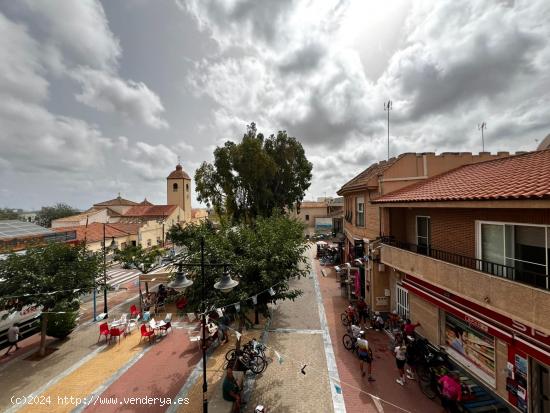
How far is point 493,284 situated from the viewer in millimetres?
6887

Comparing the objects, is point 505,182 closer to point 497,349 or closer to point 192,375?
point 497,349

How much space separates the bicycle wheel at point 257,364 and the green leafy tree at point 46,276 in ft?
28.6

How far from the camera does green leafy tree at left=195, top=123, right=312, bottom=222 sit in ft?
81.7

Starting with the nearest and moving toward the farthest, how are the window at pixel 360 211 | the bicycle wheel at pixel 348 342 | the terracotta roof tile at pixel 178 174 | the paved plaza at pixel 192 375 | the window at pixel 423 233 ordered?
the paved plaza at pixel 192 375
the window at pixel 423 233
the bicycle wheel at pixel 348 342
the window at pixel 360 211
the terracotta roof tile at pixel 178 174

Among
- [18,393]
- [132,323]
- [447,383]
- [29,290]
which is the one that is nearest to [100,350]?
[132,323]

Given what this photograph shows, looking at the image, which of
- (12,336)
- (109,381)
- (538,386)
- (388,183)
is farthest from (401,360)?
(12,336)

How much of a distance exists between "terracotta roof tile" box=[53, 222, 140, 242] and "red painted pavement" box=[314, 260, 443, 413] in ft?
98.9

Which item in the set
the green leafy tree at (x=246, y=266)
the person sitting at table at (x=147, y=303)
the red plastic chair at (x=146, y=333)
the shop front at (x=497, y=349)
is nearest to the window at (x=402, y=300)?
the shop front at (x=497, y=349)

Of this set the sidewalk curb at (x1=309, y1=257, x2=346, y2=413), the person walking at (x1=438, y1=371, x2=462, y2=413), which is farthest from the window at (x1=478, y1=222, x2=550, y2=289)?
the sidewalk curb at (x1=309, y1=257, x2=346, y2=413)

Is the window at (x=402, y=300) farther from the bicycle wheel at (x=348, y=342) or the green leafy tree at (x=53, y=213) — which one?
the green leafy tree at (x=53, y=213)

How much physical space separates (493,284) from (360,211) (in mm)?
10463

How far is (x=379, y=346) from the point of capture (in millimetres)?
11914

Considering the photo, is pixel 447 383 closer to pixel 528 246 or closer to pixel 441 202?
pixel 528 246

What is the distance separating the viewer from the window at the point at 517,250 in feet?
22.2
